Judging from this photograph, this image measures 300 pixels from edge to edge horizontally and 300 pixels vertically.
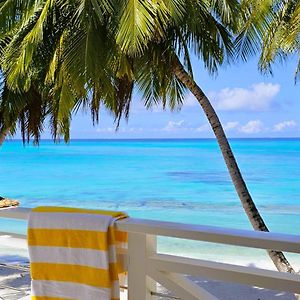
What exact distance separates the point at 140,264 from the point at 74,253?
25cm

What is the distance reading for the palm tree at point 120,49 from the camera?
15.5 feet

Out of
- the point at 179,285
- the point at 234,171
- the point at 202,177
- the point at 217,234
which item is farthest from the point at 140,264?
the point at 202,177

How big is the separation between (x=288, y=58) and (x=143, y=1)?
314cm

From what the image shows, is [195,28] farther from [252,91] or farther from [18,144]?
[18,144]

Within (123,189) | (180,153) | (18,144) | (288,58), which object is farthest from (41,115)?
(18,144)

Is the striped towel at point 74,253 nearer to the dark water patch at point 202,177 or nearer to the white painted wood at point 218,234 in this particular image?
the white painted wood at point 218,234

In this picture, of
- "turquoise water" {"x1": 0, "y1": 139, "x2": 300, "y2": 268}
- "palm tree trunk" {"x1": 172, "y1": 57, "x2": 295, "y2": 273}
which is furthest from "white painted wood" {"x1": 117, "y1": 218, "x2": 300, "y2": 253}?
"turquoise water" {"x1": 0, "y1": 139, "x2": 300, "y2": 268}

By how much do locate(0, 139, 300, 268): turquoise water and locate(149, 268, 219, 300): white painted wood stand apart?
34.2 feet

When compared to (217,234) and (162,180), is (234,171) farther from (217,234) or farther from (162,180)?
(162,180)

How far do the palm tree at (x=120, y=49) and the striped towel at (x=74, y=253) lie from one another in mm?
2696

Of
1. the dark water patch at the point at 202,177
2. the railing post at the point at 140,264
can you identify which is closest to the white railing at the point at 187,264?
the railing post at the point at 140,264

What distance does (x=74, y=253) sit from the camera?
1828 mm

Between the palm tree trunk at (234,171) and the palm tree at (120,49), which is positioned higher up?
the palm tree at (120,49)

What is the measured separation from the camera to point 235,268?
159 centimetres
